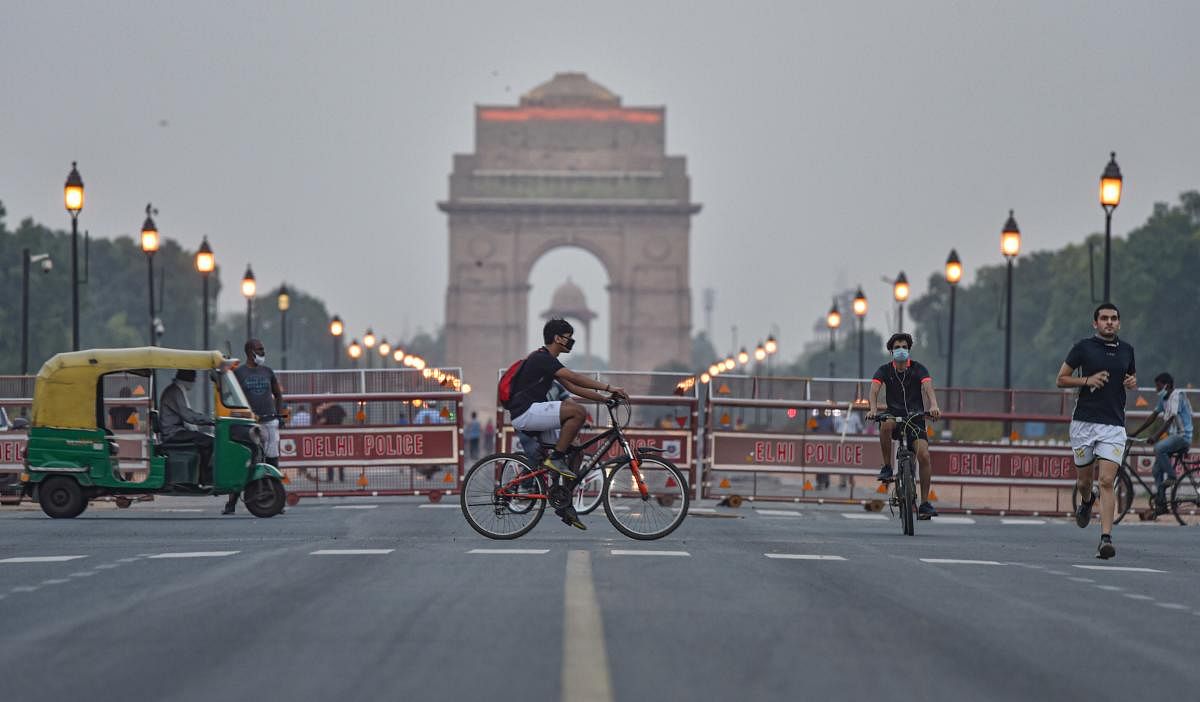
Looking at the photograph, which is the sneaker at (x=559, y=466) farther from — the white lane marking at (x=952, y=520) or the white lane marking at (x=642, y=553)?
the white lane marking at (x=952, y=520)

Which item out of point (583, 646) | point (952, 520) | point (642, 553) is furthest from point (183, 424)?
point (583, 646)

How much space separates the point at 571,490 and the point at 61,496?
273 inches

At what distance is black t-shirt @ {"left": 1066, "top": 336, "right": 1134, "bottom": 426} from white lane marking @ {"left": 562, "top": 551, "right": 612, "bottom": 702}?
5.47m

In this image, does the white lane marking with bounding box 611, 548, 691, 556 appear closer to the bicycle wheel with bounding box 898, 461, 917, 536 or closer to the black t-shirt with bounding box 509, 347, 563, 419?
the black t-shirt with bounding box 509, 347, 563, 419

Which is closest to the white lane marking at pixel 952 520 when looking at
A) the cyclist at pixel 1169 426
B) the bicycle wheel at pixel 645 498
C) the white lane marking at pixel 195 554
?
the cyclist at pixel 1169 426

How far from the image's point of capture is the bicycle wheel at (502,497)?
14.7m

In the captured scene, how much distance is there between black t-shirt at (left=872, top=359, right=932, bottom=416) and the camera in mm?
17750

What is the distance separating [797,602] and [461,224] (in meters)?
114

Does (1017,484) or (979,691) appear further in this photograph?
(1017,484)

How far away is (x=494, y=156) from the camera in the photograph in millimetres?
122938

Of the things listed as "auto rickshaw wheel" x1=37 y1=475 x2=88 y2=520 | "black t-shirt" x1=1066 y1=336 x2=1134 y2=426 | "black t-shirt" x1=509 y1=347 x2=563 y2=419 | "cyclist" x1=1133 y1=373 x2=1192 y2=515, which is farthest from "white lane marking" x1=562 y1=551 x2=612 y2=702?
"cyclist" x1=1133 y1=373 x2=1192 y2=515

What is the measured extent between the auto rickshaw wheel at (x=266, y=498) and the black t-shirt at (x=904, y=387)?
608 centimetres

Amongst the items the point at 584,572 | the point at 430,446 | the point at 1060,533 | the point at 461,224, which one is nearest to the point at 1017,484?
the point at 1060,533

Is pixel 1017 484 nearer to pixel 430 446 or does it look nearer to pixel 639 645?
pixel 430 446
